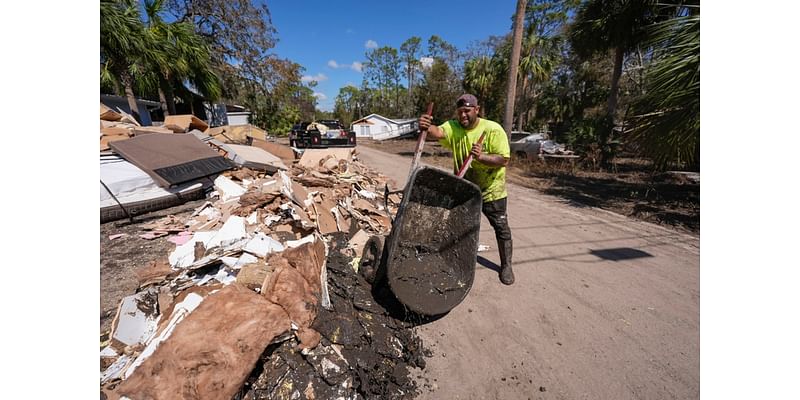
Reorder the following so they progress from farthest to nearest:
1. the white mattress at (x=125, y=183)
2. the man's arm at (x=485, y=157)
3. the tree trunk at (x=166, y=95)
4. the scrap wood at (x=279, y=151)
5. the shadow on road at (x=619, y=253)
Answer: the tree trunk at (x=166, y=95), the scrap wood at (x=279, y=151), the white mattress at (x=125, y=183), the shadow on road at (x=619, y=253), the man's arm at (x=485, y=157)

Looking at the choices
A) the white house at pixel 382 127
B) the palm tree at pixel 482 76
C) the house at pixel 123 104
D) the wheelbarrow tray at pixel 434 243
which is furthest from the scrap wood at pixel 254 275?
the white house at pixel 382 127

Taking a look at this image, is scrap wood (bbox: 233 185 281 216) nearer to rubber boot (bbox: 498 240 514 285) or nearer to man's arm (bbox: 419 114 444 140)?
man's arm (bbox: 419 114 444 140)

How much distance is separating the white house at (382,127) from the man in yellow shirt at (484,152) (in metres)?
34.4

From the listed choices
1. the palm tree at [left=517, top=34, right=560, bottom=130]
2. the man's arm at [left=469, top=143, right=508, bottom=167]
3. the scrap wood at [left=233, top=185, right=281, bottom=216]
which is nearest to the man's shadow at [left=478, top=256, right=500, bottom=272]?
the man's arm at [left=469, top=143, right=508, bottom=167]

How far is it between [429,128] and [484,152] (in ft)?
2.05

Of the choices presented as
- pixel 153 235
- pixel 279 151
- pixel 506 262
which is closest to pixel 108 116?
pixel 279 151

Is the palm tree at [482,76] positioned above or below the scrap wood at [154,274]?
above

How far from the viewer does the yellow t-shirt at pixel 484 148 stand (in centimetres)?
277

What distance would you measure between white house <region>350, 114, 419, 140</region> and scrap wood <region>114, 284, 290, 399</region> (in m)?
35.8

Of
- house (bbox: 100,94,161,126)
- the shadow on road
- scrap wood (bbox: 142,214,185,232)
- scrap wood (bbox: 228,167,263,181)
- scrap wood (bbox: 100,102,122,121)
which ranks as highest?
house (bbox: 100,94,161,126)

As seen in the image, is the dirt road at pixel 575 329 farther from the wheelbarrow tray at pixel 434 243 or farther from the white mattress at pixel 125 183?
the white mattress at pixel 125 183

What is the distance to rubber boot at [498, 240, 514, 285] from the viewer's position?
3.11m

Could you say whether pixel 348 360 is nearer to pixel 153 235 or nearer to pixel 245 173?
pixel 153 235

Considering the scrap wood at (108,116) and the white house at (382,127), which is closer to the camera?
the scrap wood at (108,116)
